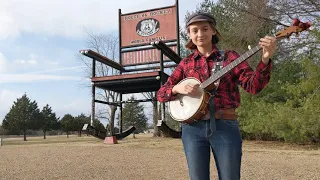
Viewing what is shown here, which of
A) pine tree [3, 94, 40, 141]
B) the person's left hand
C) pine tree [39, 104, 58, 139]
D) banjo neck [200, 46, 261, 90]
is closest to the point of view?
the person's left hand

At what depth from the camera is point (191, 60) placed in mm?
1752

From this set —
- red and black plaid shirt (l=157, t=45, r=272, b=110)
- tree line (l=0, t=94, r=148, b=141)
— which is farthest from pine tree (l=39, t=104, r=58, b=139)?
red and black plaid shirt (l=157, t=45, r=272, b=110)

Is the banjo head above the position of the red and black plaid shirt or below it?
below

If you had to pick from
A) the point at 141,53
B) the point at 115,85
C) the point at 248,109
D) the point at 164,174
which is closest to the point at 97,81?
the point at 115,85

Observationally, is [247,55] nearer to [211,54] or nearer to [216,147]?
[211,54]

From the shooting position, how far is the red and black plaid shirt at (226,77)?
4.95 ft

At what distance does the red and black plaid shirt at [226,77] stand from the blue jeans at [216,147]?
11cm

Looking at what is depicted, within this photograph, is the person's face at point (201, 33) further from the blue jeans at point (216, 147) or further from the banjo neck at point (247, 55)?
the blue jeans at point (216, 147)

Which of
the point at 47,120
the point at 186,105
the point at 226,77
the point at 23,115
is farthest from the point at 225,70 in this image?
the point at 47,120

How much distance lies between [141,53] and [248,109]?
3.98 meters

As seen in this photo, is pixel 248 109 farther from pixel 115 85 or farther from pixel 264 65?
pixel 264 65

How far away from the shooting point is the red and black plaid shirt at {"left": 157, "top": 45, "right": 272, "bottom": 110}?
1510 mm

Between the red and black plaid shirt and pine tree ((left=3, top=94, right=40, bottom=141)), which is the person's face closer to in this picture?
the red and black plaid shirt

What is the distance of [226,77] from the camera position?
1611 mm
